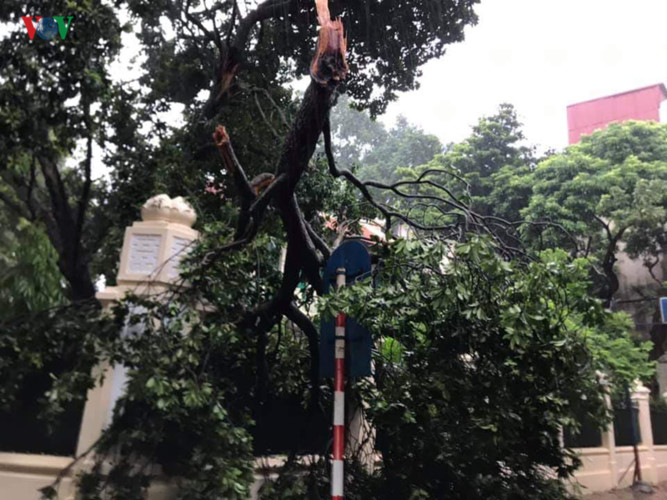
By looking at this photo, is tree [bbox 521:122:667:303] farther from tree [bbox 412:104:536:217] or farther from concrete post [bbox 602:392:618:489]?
concrete post [bbox 602:392:618:489]

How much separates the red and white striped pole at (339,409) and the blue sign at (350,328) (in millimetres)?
103

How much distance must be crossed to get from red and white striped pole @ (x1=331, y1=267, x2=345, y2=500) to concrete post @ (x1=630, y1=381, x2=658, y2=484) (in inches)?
359

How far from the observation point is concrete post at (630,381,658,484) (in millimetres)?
10844

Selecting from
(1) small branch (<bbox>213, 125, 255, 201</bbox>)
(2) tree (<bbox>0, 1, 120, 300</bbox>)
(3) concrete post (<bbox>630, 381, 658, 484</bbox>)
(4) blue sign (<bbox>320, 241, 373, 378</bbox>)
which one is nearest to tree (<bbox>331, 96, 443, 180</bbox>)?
(3) concrete post (<bbox>630, 381, 658, 484</bbox>)

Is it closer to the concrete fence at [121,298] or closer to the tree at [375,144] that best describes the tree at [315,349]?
the concrete fence at [121,298]

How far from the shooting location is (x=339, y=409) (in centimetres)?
369

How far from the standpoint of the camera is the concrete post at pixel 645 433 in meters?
10.8

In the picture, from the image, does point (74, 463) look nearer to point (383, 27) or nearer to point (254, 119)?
point (254, 119)

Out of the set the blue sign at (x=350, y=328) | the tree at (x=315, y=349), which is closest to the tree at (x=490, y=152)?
the tree at (x=315, y=349)

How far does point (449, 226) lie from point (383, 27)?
14.7 feet

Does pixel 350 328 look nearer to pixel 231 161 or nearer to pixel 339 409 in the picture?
pixel 339 409

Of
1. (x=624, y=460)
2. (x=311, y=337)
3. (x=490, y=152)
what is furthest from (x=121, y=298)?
(x=490, y=152)

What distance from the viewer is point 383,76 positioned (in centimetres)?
905

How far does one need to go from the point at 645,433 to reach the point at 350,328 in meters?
9.87
